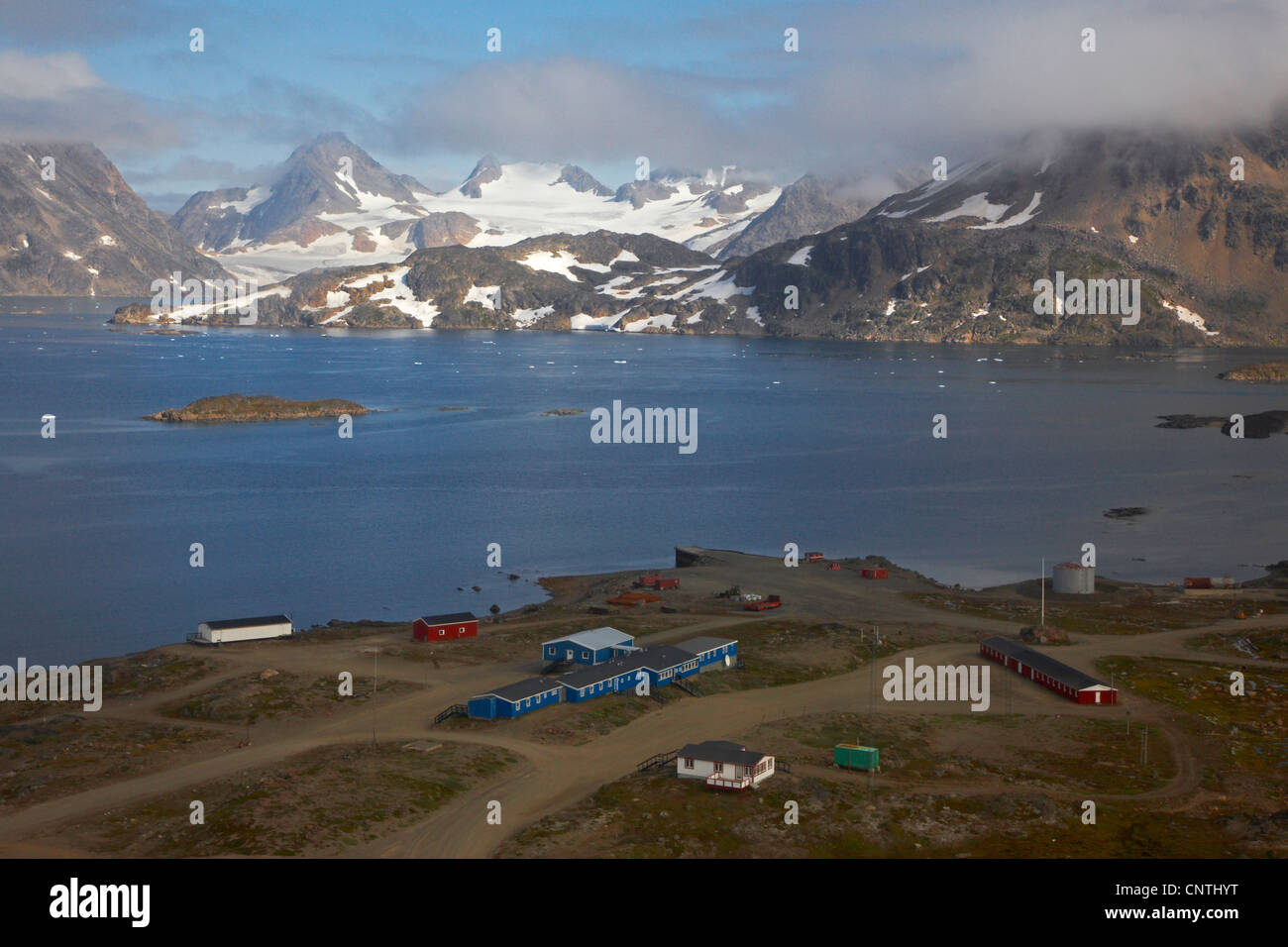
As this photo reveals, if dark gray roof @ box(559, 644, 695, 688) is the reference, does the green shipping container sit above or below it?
below

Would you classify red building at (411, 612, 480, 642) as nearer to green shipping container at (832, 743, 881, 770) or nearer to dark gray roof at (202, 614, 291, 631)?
dark gray roof at (202, 614, 291, 631)

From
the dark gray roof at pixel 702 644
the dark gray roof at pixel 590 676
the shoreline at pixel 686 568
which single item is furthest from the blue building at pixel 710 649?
the shoreline at pixel 686 568

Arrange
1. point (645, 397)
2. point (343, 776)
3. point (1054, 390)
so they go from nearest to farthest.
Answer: point (343, 776) → point (645, 397) → point (1054, 390)

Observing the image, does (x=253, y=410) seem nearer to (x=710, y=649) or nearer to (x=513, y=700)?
(x=710, y=649)

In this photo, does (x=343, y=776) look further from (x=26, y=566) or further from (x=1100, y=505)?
(x=1100, y=505)

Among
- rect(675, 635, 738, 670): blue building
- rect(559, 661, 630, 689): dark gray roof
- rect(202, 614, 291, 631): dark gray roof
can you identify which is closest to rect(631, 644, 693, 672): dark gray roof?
rect(675, 635, 738, 670): blue building

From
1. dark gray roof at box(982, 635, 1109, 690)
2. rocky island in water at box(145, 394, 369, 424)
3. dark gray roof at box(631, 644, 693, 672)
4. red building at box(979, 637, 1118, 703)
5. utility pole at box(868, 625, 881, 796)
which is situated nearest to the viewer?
utility pole at box(868, 625, 881, 796)

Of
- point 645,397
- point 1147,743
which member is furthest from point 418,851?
point 645,397

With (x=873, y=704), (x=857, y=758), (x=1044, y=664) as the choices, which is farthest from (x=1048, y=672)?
(x=857, y=758)
